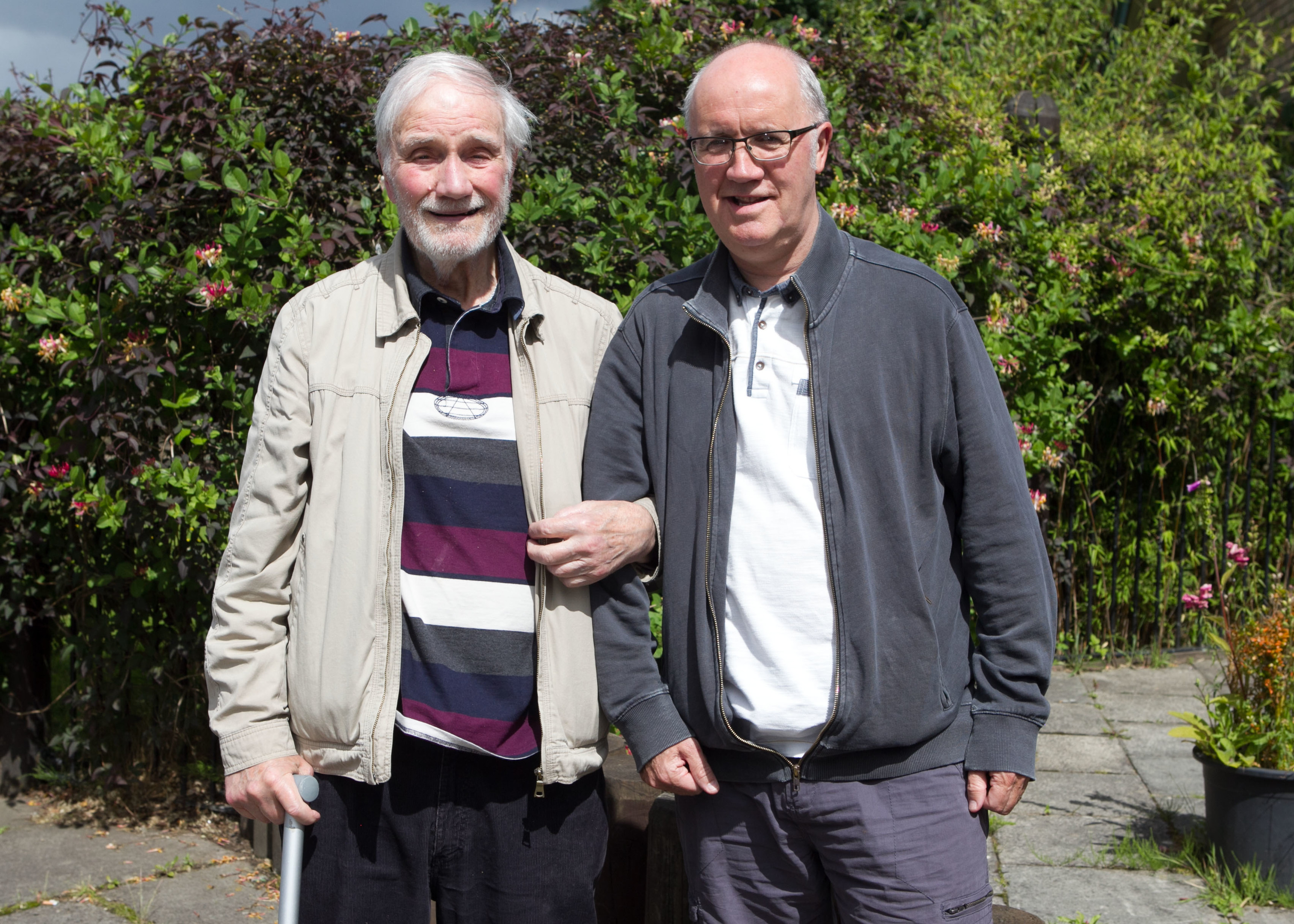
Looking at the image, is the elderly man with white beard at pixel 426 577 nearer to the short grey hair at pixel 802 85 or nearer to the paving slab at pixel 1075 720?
the short grey hair at pixel 802 85

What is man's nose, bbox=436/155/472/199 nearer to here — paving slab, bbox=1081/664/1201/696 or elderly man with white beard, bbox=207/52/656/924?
elderly man with white beard, bbox=207/52/656/924

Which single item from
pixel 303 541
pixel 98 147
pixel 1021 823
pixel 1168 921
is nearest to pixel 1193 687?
pixel 1021 823

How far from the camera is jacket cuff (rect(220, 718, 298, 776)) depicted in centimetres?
186

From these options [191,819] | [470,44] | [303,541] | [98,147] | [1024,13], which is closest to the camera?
[303,541]

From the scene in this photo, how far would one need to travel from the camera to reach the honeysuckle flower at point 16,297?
3.42m

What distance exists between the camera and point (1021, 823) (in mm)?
3791

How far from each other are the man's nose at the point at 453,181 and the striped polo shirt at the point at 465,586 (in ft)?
1.20

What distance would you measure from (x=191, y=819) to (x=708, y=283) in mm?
3303

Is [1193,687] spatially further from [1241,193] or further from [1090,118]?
[1090,118]

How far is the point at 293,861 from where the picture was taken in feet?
6.01

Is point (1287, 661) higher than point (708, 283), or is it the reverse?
point (708, 283)

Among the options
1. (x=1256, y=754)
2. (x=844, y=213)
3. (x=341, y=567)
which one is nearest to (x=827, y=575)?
(x=341, y=567)

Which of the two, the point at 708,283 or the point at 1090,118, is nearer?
the point at 708,283

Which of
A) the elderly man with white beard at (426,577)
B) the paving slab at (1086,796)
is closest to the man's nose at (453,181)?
the elderly man with white beard at (426,577)
